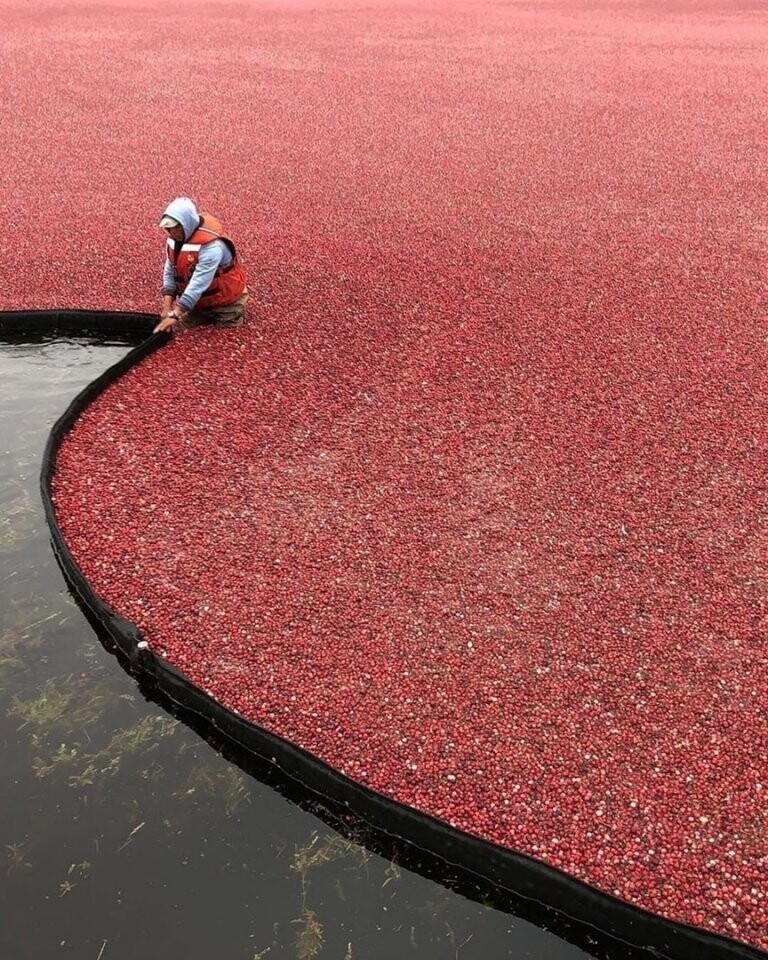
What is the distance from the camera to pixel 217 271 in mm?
7234

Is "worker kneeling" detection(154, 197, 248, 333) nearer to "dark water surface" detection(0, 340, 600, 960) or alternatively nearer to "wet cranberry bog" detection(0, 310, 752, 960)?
"wet cranberry bog" detection(0, 310, 752, 960)

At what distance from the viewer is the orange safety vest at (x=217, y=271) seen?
23.4 feet

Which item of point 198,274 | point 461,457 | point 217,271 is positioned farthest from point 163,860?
point 217,271

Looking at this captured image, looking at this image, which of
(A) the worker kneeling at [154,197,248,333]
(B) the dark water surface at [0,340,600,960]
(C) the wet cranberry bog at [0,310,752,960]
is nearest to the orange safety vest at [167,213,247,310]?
(A) the worker kneeling at [154,197,248,333]

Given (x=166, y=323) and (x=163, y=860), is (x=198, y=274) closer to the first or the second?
(x=166, y=323)

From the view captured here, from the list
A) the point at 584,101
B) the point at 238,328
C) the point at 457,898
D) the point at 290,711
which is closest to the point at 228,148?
the point at 238,328

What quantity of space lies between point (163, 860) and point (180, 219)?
16.5 ft

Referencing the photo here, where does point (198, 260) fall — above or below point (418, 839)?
above

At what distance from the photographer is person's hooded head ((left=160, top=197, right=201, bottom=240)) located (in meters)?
6.88

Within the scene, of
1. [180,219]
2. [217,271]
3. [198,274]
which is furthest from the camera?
[217,271]

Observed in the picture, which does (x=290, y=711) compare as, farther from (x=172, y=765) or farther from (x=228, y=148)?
(x=228, y=148)

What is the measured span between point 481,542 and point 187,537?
1.85m

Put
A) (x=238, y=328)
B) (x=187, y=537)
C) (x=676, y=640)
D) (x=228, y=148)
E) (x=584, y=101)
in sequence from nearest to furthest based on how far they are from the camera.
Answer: (x=676, y=640) < (x=187, y=537) < (x=238, y=328) < (x=228, y=148) < (x=584, y=101)

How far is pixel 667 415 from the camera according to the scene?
6508 millimetres
